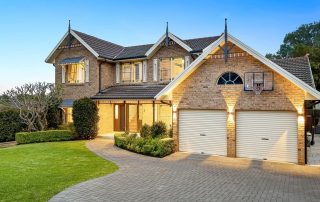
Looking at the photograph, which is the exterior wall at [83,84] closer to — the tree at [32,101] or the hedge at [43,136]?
the tree at [32,101]

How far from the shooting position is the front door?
26.8 m

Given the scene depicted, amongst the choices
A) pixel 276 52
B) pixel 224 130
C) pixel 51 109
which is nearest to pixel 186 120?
pixel 224 130

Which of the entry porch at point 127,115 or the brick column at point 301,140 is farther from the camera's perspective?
the entry porch at point 127,115

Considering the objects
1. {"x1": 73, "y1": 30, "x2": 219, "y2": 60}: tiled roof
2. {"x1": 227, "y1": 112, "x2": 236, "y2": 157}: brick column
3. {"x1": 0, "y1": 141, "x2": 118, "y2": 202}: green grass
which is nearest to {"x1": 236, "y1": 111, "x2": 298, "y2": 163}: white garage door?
{"x1": 227, "y1": 112, "x2": 236, "y2": 157}: brick column

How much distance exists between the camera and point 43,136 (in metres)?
Answer: 23.0

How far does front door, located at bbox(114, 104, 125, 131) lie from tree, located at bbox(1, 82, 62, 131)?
577 cm

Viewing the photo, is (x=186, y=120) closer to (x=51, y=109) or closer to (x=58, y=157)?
(x=58, y=157)

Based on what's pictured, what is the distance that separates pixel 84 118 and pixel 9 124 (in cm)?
680

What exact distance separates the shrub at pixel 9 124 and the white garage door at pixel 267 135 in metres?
18.7

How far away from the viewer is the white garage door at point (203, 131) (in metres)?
16.9

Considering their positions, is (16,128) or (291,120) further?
(16,128)

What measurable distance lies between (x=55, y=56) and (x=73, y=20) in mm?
4266

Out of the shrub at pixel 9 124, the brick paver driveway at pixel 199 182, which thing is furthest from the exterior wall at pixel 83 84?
the brick paver driveway at pixel 199 182

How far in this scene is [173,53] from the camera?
78.5 ft
